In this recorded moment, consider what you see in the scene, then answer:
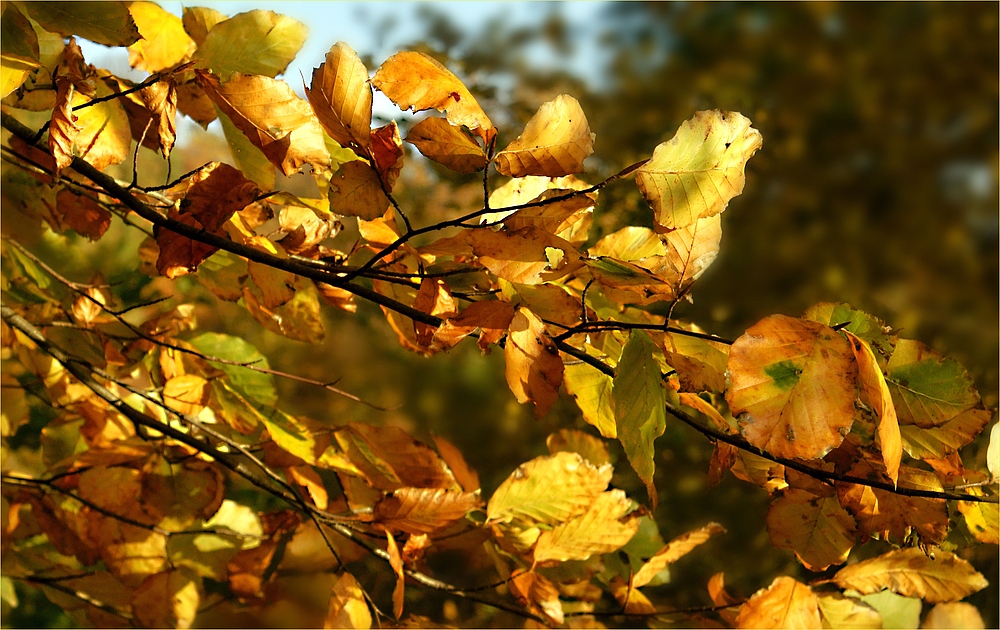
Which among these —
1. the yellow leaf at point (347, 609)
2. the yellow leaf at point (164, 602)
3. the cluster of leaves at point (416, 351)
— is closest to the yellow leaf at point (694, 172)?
the cluster of leaves at point (416, 351)

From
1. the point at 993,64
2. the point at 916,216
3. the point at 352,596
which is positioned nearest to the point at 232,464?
the point at 352,596

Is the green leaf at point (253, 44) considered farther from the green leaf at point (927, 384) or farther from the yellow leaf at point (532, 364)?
the green leaf at point (927, 384)

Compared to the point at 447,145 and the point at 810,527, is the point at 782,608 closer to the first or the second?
the point at 810,527

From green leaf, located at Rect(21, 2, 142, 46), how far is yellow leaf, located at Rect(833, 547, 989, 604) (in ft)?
2.05

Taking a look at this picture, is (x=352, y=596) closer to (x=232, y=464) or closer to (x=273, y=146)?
(x=232, y=464)

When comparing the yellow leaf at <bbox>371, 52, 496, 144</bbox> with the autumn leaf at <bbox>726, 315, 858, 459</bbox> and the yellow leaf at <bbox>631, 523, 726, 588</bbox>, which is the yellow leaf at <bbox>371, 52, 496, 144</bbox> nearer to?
the autumn leaf at <bbox>726, 315, 858, 459</bbox>

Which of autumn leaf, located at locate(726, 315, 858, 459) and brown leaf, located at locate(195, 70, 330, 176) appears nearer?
autumn leaf, located at locate(726, 315, 858, 459)

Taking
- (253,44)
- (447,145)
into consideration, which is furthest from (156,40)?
(447,145)

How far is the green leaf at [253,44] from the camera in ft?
1.81

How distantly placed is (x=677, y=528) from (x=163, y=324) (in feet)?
2.33

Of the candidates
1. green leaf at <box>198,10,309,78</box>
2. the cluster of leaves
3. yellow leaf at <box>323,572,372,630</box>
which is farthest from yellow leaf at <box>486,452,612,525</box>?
green leaf at <box>198,10,309,78</box>

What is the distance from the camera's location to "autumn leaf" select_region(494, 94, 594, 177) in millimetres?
397

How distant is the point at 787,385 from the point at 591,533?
1.08 ft

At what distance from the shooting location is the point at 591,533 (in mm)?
636
